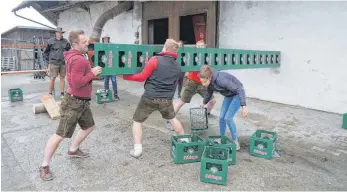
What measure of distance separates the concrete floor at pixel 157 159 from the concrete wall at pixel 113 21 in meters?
6.66

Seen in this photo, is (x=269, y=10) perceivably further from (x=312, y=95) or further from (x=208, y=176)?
(x=208, y=176)

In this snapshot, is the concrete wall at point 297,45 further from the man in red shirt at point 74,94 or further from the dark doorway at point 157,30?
the man in red shirt at point 74,94

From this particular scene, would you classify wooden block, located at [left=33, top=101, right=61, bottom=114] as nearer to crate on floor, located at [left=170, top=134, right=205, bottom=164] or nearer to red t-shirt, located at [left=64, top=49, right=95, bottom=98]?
red t-shirt, located at [left=64, top=49, right=95, bottom=98]

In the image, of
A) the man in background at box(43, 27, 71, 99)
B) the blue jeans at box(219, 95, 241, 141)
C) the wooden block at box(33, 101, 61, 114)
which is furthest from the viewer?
the man in background at box(43, 27, 71, 99)

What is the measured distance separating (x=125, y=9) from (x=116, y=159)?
9.30 metres

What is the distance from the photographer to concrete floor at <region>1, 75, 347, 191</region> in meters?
3.11

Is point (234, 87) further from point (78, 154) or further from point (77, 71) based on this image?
point (78, 154)

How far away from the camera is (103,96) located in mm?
7145

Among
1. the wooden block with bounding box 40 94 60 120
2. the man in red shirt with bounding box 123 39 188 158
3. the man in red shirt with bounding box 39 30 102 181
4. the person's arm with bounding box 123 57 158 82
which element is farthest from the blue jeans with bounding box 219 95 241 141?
the wooden block with bounding box 40 94 60 120

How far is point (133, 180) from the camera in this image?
3154mm

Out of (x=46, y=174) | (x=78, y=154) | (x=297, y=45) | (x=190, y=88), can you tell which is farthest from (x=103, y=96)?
(x=297, y=45)

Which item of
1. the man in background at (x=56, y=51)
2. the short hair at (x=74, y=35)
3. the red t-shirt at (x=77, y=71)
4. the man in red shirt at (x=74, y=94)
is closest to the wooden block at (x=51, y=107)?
the man in background at (x=56, y=51)

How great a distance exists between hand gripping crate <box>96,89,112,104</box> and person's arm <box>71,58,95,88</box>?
4018 millimetres

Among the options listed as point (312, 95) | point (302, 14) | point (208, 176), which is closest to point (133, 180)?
point (208, 176)
